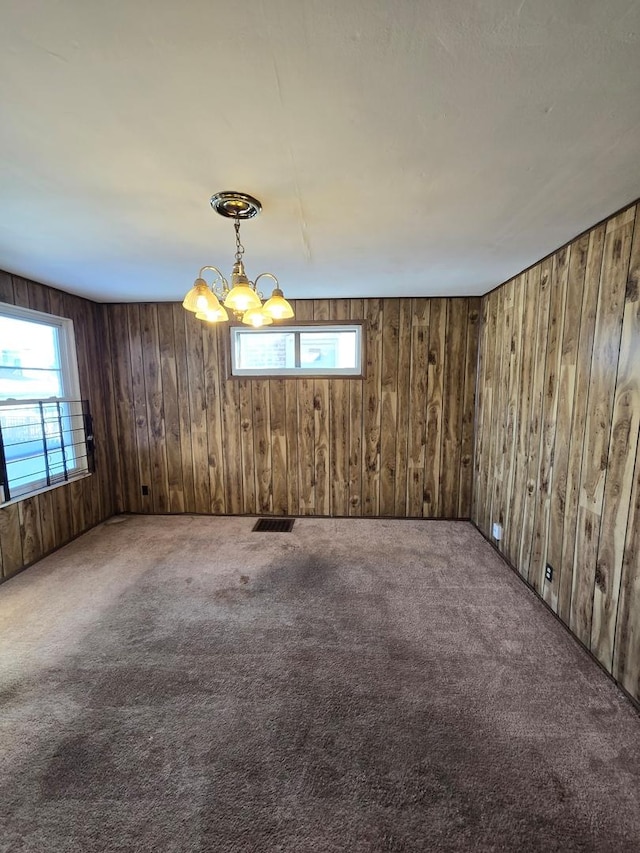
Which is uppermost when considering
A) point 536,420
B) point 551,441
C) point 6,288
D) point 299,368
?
point 6,288

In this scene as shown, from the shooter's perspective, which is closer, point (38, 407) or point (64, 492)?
point (38, 407)

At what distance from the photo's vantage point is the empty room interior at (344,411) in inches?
36.4

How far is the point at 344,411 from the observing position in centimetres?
360

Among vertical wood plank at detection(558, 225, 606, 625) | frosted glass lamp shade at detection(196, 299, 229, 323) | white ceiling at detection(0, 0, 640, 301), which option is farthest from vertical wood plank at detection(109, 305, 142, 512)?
vertical wood plank at detection(558, 225, 606, 625)

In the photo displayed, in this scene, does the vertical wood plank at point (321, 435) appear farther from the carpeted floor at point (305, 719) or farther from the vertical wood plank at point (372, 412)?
the carpeted floor at point (305, 719)

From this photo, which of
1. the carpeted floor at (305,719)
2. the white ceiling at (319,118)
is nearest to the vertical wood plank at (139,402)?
the carpeted floor at (305,719)

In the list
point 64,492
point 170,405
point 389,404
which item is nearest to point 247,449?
point 170,405

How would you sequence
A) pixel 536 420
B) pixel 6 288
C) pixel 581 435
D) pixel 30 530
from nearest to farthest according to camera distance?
1. pixel 581 435
2. pixel 536 420
3. pixel 6 288
4. pixel 30 530

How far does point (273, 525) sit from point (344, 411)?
1.39 meters

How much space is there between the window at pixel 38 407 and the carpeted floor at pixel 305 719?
2.83 feet

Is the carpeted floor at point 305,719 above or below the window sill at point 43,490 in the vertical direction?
below

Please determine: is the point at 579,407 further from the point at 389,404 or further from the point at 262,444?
the point at 262,444

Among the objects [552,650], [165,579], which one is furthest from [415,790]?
[165,579]

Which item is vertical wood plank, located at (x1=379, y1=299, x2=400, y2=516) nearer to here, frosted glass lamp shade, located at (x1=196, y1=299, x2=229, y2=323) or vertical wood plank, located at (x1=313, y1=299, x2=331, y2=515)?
vertical wood plank, located at (x1=313, y1=299, x2=331, y2=515)
